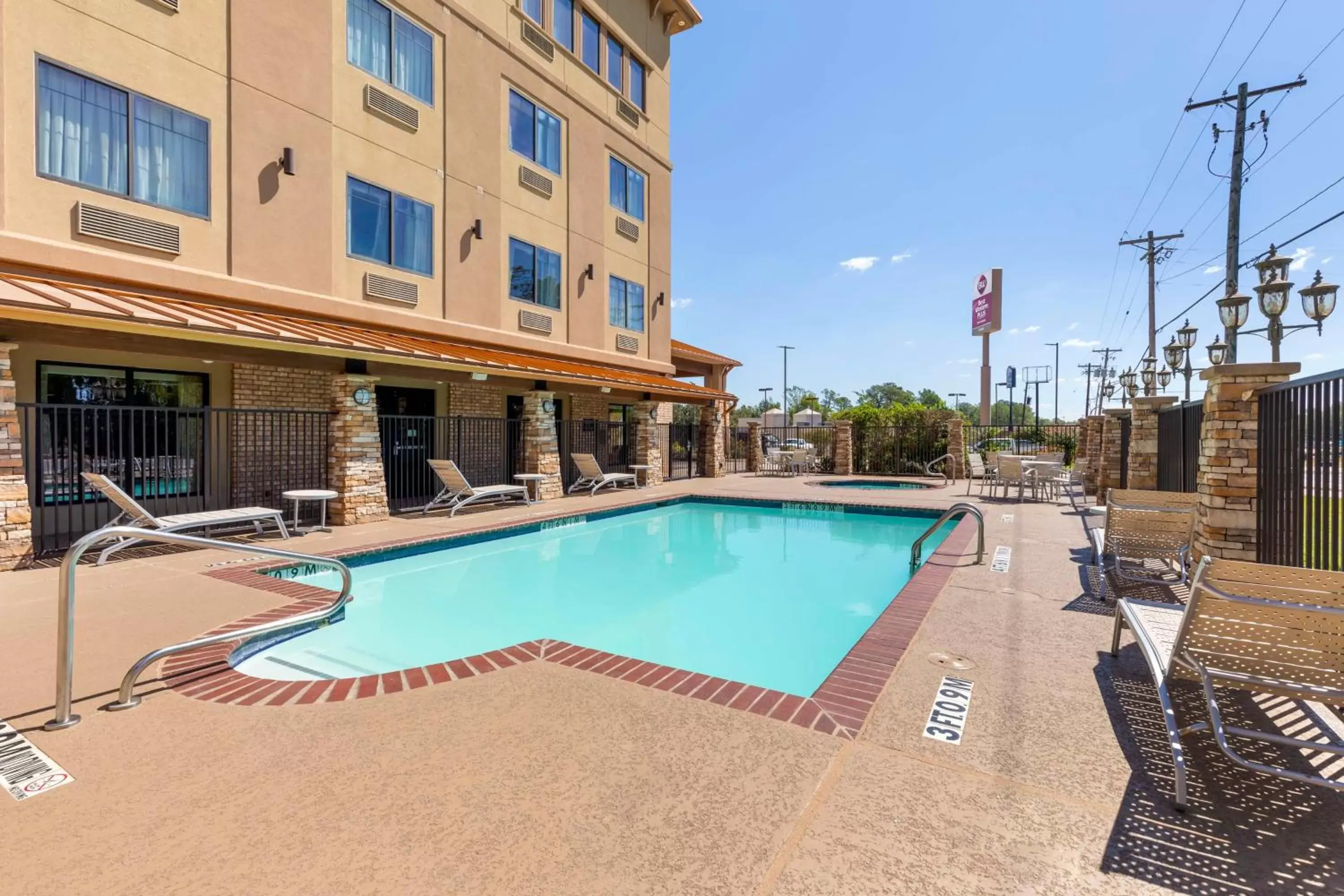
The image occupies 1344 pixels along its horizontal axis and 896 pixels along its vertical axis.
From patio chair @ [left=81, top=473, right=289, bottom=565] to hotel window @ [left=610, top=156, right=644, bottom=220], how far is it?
1375 centimetres

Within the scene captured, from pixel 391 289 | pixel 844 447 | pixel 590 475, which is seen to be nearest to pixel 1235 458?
pixel 590 475

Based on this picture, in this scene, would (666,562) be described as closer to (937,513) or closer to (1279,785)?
(937,513)

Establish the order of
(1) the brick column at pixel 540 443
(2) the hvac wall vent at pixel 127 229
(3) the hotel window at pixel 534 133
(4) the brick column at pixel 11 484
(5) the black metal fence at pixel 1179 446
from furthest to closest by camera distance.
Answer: (3) the hotel window at pixel 534 133 < (1) the brick column at pixel 540 443 < (2) the hvac wall vent at pixel 127 229 < (5) the black metal fence at pixel 1179 446 < (4) the brick column at pixel 11 484

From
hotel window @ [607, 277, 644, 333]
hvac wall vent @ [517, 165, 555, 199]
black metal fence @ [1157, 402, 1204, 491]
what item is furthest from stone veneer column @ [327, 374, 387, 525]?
black metal fence @ [1157, 402, 1204, 491]

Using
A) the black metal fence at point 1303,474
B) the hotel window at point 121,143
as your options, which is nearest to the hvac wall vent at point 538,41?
the hotel window at point 121,143

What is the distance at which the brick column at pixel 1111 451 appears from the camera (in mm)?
12773

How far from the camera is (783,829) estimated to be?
7.57 feet

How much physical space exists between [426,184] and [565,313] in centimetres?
491

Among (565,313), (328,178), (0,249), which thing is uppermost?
(328,178)

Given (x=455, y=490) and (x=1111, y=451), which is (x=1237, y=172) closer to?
(x=1111, y=451)

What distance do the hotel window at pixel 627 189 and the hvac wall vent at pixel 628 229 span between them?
10.4 inches

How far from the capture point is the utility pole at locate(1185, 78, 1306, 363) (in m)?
15.4

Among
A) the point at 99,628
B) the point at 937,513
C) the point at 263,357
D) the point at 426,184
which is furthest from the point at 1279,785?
the point at 426,184

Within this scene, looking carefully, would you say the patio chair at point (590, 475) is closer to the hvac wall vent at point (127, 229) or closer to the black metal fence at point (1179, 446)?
the hvac wall vent at point (127, 229)
